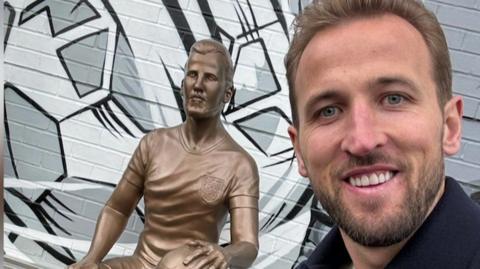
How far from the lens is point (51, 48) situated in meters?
2.48

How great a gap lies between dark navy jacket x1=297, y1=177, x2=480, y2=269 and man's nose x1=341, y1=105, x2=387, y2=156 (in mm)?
84

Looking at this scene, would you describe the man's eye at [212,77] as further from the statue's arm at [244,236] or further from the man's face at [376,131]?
the man's face at [376,131]

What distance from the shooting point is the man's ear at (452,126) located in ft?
1.90

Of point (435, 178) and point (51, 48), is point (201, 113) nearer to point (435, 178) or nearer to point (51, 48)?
point (435, 178)

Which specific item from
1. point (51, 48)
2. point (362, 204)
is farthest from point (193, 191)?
point (51, 48)

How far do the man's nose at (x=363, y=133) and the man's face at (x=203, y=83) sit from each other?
90 cm

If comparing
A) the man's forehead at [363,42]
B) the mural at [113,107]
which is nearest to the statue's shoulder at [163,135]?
the mural at [113,107]

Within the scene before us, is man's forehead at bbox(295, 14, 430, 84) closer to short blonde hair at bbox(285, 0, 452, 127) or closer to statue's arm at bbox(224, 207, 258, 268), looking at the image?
short blonde hair at bbox(285, 0, 452, 127)

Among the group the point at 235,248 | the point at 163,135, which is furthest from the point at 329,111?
the point at 163,135

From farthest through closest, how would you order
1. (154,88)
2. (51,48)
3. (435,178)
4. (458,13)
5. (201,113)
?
(51,48) < (154,88) < (458,13) < (201,113) < (435,178)

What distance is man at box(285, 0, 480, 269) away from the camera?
1.73ft

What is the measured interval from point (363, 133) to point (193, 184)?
0.97 metres

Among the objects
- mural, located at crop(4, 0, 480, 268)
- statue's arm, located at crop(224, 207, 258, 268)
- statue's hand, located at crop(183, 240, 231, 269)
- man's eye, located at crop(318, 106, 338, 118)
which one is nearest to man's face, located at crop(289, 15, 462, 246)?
man's eye, located at crop(318, 106, 338, 118)

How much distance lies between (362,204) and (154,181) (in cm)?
100
